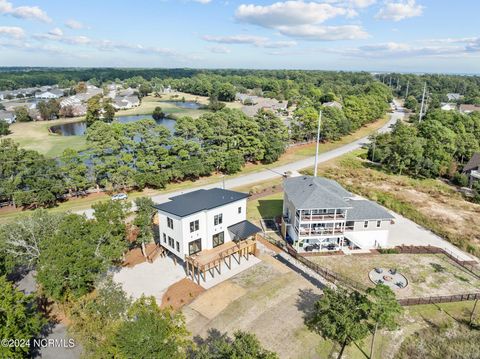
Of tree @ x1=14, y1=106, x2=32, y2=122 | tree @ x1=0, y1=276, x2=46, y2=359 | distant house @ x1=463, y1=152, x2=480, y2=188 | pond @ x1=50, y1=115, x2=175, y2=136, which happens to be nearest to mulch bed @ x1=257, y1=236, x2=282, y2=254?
tree @ x1=0, y1=276, x2=46, y2=359

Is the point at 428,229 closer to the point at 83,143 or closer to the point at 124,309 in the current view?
the point at 124,309

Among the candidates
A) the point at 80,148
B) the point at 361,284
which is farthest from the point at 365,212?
the point at 80,148

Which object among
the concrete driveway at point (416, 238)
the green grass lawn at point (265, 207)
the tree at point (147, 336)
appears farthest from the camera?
the green grass lawn at point (265, 207)

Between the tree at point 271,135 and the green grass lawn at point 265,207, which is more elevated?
the tree at point 271,135

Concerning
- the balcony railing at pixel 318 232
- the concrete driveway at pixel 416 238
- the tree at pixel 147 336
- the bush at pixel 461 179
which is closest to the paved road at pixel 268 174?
the balcony railing at pixel 318 232

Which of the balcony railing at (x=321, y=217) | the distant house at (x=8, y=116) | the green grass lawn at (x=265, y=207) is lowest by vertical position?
the green grass lawn at (x=265, y=207)

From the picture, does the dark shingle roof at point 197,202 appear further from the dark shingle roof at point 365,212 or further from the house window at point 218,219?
the dark shingle roof at point 365,212

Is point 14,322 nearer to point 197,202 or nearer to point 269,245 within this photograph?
point 197,202
